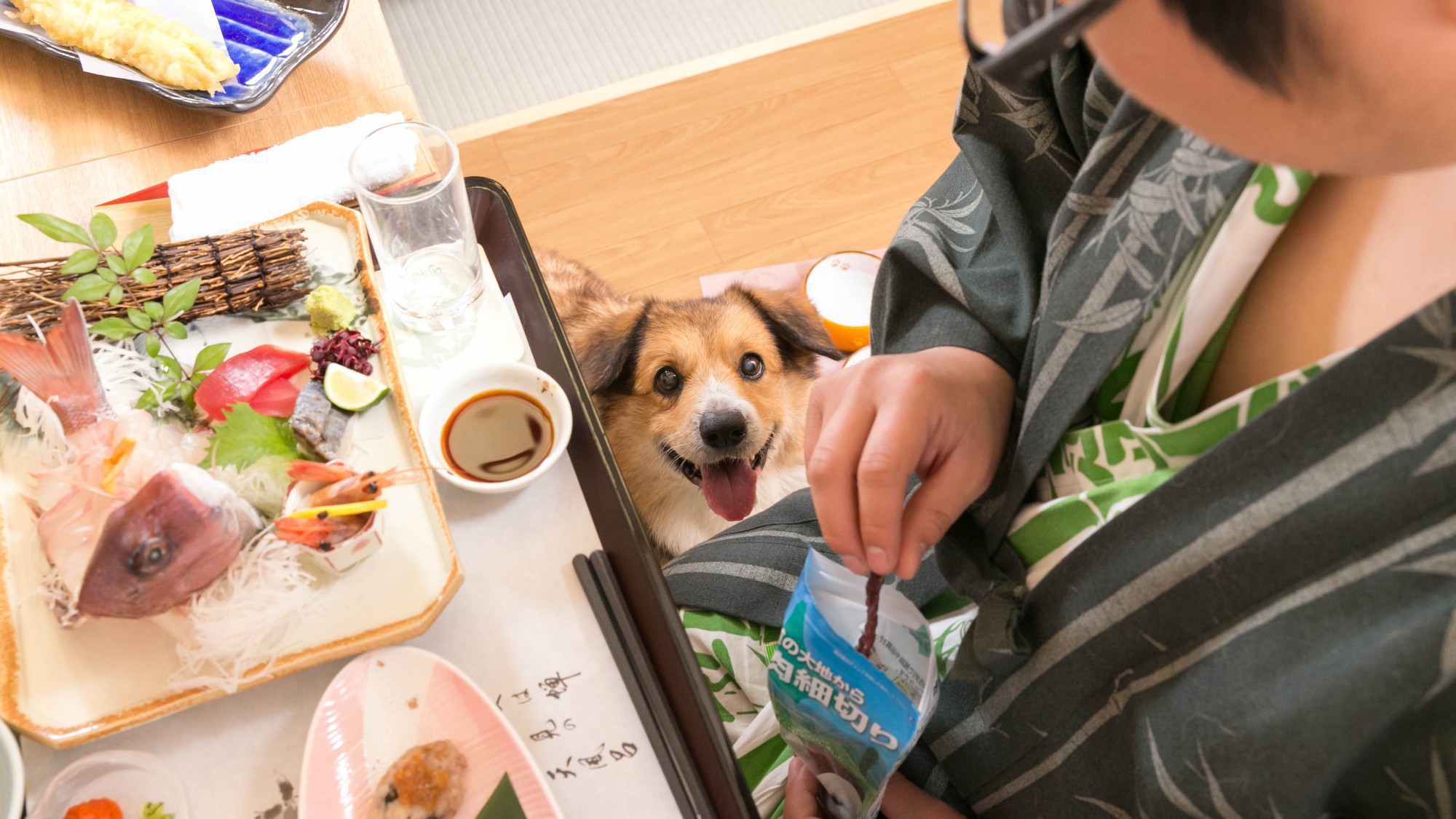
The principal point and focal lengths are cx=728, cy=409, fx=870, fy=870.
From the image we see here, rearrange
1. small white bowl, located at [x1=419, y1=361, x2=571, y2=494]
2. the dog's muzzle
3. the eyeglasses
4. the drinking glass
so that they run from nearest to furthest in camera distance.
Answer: the eyeglasses → small white bowl, located at [x1=419, y1=361, x2=571, y2=494] → the drinking glass → the dog's muzzle

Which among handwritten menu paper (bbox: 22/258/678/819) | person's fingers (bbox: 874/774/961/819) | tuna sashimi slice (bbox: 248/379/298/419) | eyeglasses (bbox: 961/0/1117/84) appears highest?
eyeglasses (bbox: 961/0/1117/84)

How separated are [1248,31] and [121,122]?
1.36m

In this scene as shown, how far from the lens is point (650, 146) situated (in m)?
2.19

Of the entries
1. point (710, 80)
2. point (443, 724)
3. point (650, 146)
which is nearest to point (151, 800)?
point (443, 724)

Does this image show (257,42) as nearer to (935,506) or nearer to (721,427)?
(721,427)

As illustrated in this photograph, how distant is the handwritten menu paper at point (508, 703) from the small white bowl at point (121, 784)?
18 millimetres

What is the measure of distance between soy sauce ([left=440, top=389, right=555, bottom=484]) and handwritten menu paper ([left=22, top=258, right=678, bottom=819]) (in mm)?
35

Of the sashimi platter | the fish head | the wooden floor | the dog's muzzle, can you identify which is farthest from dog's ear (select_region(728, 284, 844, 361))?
the fish head

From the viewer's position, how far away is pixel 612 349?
1426mm

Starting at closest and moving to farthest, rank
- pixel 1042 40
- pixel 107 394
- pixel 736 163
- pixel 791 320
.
A: pixel 1042 40
pixel 107 394
pixel 791 320
pixel 736 163

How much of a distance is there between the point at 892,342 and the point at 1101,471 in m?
0.33

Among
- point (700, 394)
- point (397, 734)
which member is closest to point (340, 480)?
point (397, 734)

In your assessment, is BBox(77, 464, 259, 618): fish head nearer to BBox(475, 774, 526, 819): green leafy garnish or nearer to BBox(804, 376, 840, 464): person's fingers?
BBox(475, 774, 526, 819): green leafy garnish

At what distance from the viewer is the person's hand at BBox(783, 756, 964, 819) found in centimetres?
84
